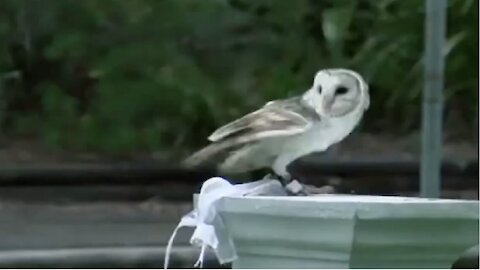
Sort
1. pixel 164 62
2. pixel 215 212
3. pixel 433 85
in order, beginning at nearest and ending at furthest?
1. pixel 215 212
2. pixel 433 85
3. pixel 164 62

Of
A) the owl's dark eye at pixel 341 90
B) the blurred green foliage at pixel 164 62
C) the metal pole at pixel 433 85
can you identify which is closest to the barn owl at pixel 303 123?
the owl's dark eye at pixel 341 90

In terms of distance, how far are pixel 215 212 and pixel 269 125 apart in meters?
0.10

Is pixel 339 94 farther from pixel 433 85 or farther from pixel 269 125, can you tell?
pixel 433 85

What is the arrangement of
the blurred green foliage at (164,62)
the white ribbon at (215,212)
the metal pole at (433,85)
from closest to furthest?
the white ribbon at (215,212), the metal pole at (433,85), the blurred green foliage at (164,62)

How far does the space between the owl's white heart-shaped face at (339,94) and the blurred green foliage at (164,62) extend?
1336mm

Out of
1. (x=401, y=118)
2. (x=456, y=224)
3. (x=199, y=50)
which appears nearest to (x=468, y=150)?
(x=401, y=118)

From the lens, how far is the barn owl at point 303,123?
3.13 ft

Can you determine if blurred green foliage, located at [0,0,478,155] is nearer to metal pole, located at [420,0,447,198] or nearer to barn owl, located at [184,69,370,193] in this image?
metal pole, located at [420,0,447,198]

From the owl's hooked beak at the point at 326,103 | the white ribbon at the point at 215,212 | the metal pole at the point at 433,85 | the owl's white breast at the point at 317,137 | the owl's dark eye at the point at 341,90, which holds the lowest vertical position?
the white ribbon at the point at 215,212

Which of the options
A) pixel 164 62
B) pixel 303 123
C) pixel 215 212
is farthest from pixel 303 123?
pixel 164 62

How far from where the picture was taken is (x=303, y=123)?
96 cm

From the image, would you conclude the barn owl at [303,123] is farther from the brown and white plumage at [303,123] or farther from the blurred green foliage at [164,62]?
the blurred green foliage at [164,62]

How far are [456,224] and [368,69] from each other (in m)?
1.43

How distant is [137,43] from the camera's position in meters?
2.34
